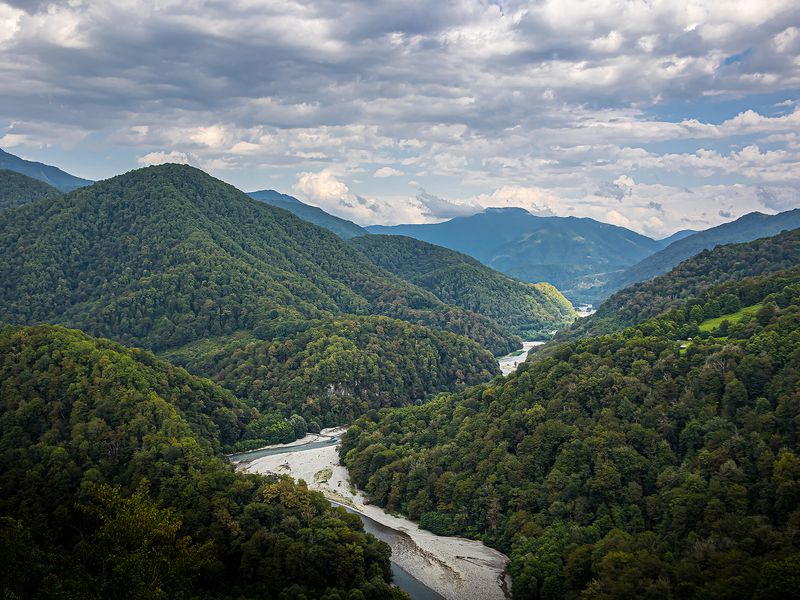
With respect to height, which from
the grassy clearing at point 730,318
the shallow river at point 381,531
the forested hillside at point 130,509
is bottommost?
the shallow river at point 381,531

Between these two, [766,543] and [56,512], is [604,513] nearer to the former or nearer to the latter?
[766,543]

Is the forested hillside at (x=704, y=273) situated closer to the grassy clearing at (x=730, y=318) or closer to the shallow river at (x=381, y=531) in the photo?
the grassy clearing at (x=730, y=318)

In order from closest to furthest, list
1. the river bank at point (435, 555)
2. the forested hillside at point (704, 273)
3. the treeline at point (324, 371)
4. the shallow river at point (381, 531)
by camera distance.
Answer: the river bank at point (435, 555) < the shallow river at point (381, 531) < the treeline at point (324, 371) < the forested hillside at point (704, 273)

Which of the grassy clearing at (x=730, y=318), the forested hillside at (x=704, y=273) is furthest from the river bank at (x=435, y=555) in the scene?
the forested hillside at (x=704, y=273)

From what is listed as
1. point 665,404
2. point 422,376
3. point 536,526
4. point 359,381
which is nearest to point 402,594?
point 536,526

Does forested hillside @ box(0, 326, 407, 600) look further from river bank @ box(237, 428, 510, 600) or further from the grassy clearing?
the grassy clearing

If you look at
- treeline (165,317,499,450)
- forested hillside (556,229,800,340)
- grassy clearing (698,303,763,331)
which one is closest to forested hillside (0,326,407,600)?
treeline (165,317,499,450)
